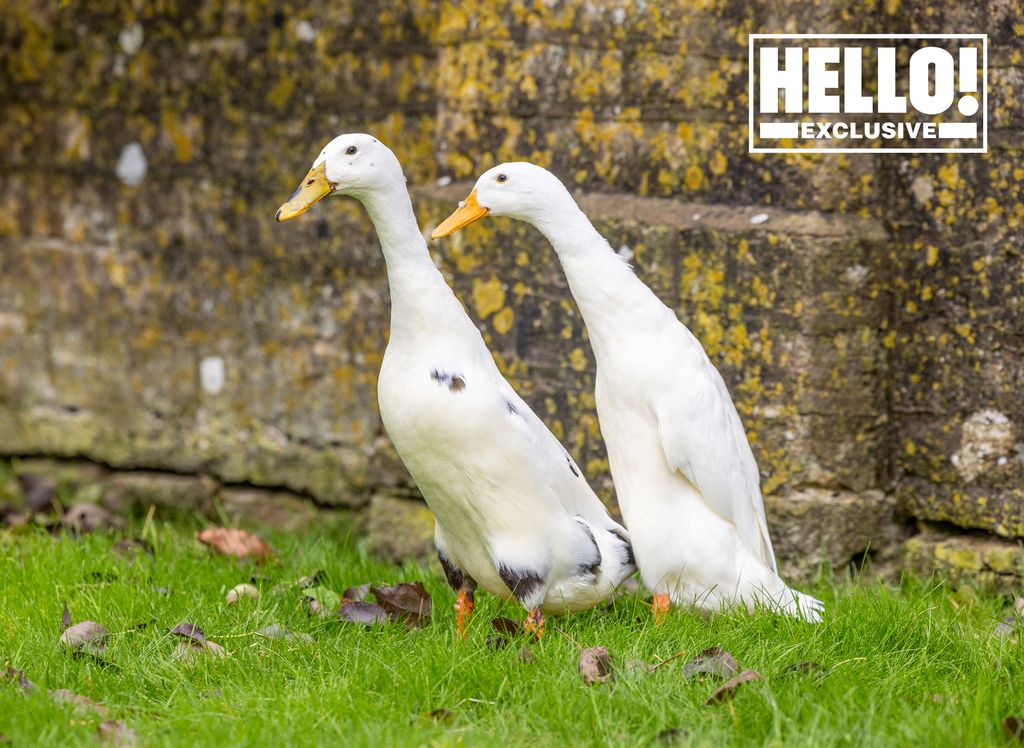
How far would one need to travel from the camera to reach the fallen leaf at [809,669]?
10.3ft

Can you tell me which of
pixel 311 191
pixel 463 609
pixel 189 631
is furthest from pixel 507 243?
pixel 189 631

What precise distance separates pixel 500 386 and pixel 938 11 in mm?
1932

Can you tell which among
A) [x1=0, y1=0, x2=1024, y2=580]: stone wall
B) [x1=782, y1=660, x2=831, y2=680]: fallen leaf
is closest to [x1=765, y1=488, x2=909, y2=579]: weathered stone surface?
[x1=0, y1=0, x2=1024, y2=580]: stone wall

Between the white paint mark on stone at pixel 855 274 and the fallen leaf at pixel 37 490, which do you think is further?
the fallen leaf at pixel 37 490

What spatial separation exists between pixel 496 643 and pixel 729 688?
0.70m

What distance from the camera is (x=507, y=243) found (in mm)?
4508

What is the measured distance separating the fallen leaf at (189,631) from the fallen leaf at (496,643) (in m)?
0.77

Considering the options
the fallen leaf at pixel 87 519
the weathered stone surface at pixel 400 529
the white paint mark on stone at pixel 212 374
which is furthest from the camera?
the white paint mark on stone at pixel 212 374

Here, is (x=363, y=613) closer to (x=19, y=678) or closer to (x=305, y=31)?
(x=19, y=678)

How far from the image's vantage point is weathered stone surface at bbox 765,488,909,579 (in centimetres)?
428

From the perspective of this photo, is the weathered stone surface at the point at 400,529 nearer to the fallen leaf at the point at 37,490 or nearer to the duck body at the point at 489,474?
the duck body at the point at 489,474

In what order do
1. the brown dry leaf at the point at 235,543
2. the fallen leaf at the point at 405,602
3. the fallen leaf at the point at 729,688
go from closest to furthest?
the fallen leaf at the point at 729,688 < the fallen leaf at the point at 405,602 < the brown dry leaf at the point at 235,543

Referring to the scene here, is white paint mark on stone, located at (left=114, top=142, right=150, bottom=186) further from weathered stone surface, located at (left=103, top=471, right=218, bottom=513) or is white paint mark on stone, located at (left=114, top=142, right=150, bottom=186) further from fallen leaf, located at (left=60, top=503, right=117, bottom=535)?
fallen leaf, located at (left=60, top=503, right=117, bottom=535)

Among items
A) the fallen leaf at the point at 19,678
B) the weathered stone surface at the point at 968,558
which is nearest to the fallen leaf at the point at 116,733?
the fallen leaf at the point at 19,678
